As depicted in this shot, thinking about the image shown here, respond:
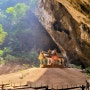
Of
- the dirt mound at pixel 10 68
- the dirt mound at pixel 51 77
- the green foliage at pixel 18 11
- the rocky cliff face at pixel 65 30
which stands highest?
the green foliage at pixel 18 11

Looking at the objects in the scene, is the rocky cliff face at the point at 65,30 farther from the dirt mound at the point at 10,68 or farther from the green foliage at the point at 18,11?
the green foliage at the point at 18,11

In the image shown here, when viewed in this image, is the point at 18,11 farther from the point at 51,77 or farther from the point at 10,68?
the point at 51,77

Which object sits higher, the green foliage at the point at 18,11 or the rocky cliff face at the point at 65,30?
the green foliage at the point at 18,11

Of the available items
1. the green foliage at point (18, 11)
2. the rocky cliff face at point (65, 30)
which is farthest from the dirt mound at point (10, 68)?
the green foliage at point (18, 11)

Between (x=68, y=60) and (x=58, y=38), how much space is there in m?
4.64

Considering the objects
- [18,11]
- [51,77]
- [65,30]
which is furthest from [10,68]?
[51,77]

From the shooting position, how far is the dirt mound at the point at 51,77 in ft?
93.6

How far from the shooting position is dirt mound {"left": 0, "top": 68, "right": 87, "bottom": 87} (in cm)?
2853

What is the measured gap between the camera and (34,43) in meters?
55.3

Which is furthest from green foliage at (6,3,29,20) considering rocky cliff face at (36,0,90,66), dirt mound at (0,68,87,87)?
dirt mound at (0,68,87,87)

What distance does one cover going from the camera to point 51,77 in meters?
29.8

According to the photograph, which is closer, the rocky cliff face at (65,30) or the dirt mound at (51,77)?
the dirt mound at (51,77)

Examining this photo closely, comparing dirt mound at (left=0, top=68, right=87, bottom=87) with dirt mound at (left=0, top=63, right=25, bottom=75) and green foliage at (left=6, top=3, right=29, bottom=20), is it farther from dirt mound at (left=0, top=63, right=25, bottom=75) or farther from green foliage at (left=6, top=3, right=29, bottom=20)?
green foliage at (left=6, top=3, right=29, bottom=20)

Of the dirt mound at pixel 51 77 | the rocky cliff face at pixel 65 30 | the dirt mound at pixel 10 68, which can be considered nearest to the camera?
the dirt mound at pixel 51 77
